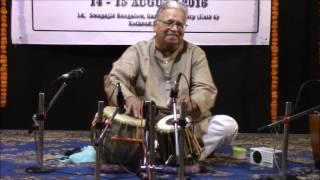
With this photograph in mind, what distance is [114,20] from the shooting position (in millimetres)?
5211

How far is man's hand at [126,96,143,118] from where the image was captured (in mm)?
3445

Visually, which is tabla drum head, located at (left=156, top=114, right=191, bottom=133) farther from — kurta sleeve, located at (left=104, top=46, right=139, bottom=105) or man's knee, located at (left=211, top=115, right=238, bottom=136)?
man's knee, located at (left=211, top=115, right=238, bottom=136)

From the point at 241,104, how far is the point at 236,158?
1389mm

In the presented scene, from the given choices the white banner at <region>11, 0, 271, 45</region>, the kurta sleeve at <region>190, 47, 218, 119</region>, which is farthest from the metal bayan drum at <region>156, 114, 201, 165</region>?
the white banner at <region>11, 0, 271, 45</region>

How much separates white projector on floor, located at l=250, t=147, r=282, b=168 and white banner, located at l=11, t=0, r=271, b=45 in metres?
1.62

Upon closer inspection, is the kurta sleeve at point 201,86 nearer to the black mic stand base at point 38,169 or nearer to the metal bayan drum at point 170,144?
the metal bayan drum at point 170,144

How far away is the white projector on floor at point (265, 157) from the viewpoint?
375cm

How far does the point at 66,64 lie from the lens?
5.48 m

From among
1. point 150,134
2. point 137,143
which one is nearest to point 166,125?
point 137,143

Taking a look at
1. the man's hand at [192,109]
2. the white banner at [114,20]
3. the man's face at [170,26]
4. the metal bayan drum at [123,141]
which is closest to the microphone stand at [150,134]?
the metal bayan drum at [123,141]

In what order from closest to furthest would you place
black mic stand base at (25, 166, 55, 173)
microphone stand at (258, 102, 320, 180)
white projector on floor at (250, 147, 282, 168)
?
microphone stand at (258, 102, 320, 180) → black mic stand base at (25, 166, 55, 173) → white projector on floor at (250, 147, 282, 168)

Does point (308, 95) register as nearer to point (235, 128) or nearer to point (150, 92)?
point (235, 128)

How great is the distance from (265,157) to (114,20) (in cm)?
214

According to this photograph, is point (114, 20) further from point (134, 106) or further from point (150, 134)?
point (150, 134)
